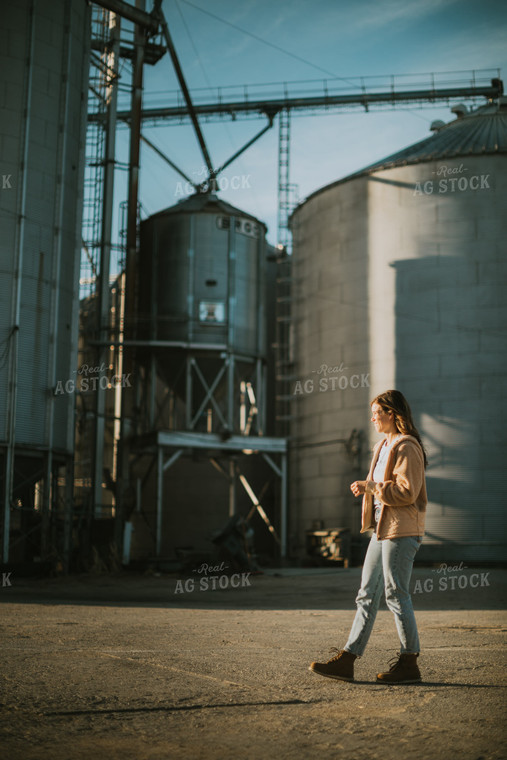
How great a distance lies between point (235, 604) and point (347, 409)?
1643 cm

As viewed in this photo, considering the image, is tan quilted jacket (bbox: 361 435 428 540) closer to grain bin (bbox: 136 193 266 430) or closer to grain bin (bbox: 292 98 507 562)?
grain bin (bbox: 292 98 507 562)

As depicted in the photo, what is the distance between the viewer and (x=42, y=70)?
1023 inches

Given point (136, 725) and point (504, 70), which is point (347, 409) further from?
point (136, 725)
